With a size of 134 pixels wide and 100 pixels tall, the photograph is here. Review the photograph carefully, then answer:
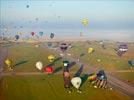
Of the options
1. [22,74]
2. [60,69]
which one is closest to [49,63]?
[60,69]

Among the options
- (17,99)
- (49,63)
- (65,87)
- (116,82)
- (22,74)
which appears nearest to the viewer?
(17,99)

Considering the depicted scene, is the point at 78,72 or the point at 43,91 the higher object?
the point at 78,72

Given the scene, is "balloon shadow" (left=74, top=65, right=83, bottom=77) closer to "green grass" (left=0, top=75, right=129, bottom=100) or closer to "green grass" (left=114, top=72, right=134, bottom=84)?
"green grass" (left=0, top=75, right=129, bottom=100)

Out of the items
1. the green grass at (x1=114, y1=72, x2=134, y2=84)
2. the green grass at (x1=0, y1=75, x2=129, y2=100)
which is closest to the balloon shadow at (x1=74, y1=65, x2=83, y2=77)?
the green grass at (x1=0, y1=75, x2=129, y2=100)

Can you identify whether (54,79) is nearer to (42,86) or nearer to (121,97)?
(42,86)

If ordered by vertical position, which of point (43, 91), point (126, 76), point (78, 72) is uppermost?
point (78, 72)

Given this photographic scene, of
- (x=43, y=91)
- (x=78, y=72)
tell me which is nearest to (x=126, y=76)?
(x=78, y=72)

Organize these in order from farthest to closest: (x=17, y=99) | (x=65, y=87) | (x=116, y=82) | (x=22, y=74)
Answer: (x=22, y=74)
(x=116, y=82)
(x=65, y=87)
(x=17, y=99)

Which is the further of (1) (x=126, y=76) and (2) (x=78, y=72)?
(2) (x=78, y=72)

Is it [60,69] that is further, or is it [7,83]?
[60,69]

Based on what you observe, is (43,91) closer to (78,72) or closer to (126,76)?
(78,72)
